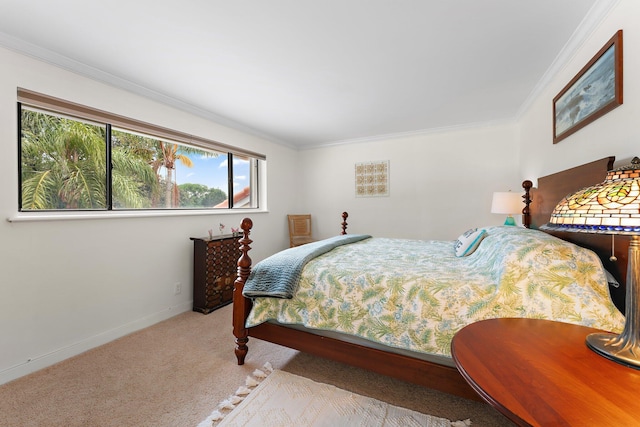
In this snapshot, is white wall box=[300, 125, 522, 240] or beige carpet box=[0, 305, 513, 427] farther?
white wall box=[300, 125, 522, 240]

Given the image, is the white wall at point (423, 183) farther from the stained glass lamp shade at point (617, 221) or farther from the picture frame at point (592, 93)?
the stained glass lamp shade at point (617, 221)

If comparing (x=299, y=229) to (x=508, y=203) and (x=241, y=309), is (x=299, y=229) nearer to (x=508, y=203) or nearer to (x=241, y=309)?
(x=241, y=309)

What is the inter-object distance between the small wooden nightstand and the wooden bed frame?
3.90 feet

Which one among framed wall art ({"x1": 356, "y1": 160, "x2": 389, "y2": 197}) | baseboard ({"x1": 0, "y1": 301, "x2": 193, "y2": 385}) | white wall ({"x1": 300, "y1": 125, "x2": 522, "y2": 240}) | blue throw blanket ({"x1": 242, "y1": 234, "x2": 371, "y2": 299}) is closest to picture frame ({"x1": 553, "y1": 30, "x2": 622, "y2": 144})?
white wall ({"x1": 300, "y1": 125, "x2": 522, "y2": 240})

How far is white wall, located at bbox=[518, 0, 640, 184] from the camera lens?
142 cm

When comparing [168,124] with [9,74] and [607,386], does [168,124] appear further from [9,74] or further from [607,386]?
[607,386]

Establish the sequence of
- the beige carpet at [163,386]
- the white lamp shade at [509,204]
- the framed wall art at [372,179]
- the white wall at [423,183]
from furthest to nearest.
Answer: the framed wall art at [372,179], the white wall at [423,183], the white lamp shade at [509,204], the beige carpet at [163,386]

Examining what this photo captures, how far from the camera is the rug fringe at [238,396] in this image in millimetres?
1496

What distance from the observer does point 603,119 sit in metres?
1.69

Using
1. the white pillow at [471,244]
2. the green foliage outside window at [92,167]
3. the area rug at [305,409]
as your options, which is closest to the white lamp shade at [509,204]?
the white pillow at [471,244]

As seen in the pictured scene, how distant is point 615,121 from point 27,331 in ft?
13.3

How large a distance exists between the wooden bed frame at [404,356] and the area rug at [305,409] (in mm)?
178

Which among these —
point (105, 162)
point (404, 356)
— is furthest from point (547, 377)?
point (105, 162)

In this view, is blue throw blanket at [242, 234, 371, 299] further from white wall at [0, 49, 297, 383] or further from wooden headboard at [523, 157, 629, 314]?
wooden headboard at [523, 157, 629, 314]
